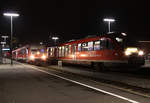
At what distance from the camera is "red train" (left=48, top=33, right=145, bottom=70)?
17.7 meters

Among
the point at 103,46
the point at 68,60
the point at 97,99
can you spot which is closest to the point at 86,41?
the point at 103,46

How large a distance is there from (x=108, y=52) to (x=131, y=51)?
→ 2.11 meters

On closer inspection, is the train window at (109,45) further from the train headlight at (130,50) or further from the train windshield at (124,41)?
the train headlight at (130,50)

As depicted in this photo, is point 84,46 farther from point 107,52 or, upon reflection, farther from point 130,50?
point 130,50

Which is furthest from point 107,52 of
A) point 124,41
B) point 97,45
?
point 97,45

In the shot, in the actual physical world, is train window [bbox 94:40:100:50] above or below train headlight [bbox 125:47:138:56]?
above

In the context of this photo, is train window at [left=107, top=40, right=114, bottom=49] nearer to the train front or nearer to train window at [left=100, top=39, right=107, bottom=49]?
train window at [left=100, top=39, right=107, bottom=49]

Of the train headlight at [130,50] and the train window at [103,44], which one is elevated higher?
the train window at [103,44]

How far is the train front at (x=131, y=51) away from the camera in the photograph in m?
17.5

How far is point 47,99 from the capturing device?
8477 millimetres

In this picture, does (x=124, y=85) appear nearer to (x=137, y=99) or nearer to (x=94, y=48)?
(x=137, y=99)

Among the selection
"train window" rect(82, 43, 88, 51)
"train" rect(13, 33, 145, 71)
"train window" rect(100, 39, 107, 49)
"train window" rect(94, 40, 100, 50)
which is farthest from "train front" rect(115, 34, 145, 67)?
"train window" rect(82, 43, 88, 51)

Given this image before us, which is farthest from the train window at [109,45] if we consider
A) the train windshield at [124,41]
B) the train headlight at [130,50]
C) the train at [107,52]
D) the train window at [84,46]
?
the train window at [84,46]

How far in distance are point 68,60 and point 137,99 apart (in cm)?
2035
